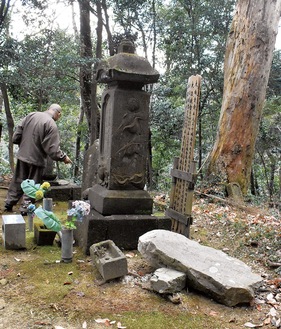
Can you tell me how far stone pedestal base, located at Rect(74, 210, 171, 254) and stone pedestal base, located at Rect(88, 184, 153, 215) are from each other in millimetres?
103

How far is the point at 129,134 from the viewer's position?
4.72 metres

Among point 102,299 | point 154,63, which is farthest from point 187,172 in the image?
point 154,63

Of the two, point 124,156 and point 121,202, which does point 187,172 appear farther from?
point 121,202

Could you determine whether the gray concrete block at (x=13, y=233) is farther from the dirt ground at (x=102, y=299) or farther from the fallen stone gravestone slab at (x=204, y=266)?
the fallen stone gravestone slab at (x=204, y=266)

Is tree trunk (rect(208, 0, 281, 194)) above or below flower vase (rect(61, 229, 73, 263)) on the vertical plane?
above

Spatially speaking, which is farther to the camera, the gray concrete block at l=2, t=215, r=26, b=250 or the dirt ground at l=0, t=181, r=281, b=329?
the gray concrete block at l=2, t=215, r=26, b=250

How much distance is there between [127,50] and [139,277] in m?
3.05

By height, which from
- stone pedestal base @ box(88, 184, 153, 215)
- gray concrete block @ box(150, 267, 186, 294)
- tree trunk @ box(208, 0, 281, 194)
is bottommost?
gray concrete block @ box(150, 267, 186, 294)

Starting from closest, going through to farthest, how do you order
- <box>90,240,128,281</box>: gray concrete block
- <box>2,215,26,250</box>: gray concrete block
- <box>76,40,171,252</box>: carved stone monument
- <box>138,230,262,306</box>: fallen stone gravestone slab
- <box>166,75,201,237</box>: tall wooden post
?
<box>138,230,262,306</box>: fallen stone gravestone slab → <box>90,240,128,281</box>: gray concrete block → <box>2,215,26,250</box>: gray concrete block → <box>76,40,171,252</box>: carved stone monument → <box>166,75,201,237</box>: tall wooden post

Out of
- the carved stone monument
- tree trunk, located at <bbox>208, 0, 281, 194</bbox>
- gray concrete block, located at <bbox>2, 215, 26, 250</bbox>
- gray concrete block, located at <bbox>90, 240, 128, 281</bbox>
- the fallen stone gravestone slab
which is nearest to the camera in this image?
the fallen stone gravestone slab

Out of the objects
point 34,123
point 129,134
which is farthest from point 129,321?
point 34,123

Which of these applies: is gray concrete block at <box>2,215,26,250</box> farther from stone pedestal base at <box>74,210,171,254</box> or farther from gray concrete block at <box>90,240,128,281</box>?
gray concrete block at <box>90,240,128,281</box>

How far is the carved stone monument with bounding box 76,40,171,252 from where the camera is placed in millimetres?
4484

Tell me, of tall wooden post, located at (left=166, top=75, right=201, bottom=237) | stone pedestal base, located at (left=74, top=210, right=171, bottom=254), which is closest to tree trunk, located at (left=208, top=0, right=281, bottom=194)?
tall wooden post, located at (left=166, top=75, right=201, bottom=237)
